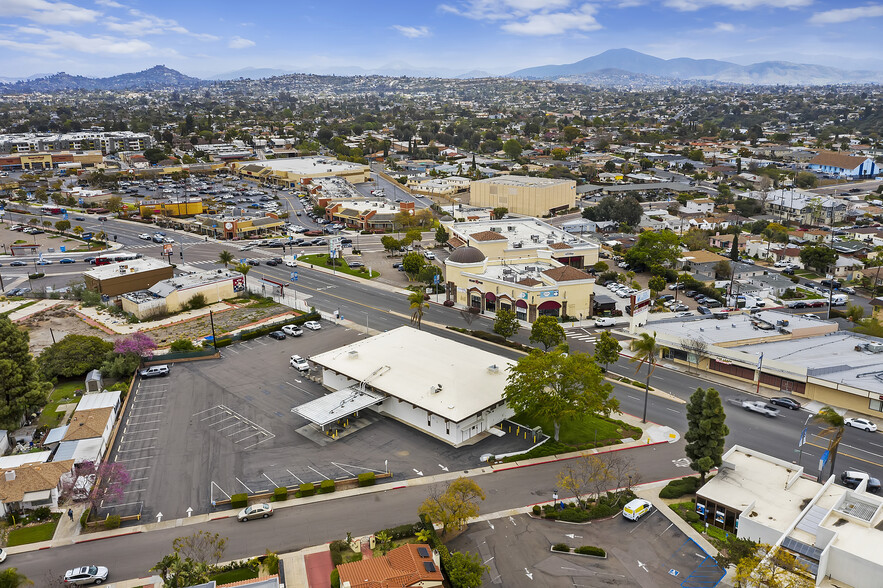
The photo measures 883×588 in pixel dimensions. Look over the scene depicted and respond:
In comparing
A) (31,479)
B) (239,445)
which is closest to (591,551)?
(239,445)

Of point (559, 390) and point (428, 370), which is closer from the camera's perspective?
point (559, 390)

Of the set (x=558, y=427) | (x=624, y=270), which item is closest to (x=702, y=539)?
(x=558, y=427)

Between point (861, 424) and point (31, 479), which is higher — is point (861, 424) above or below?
above

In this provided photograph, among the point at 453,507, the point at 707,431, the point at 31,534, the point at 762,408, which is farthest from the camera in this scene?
the point at 762,408

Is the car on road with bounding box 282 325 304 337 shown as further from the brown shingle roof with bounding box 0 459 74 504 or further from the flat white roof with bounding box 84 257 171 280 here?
the brown shingle roof with bounding box 0 459 74 504

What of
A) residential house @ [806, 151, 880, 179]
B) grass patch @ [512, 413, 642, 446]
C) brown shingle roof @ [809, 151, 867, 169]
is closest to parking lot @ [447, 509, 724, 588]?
grass patch @ [512, 413, 642, 446]

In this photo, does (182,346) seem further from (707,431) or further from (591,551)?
(707,431)
